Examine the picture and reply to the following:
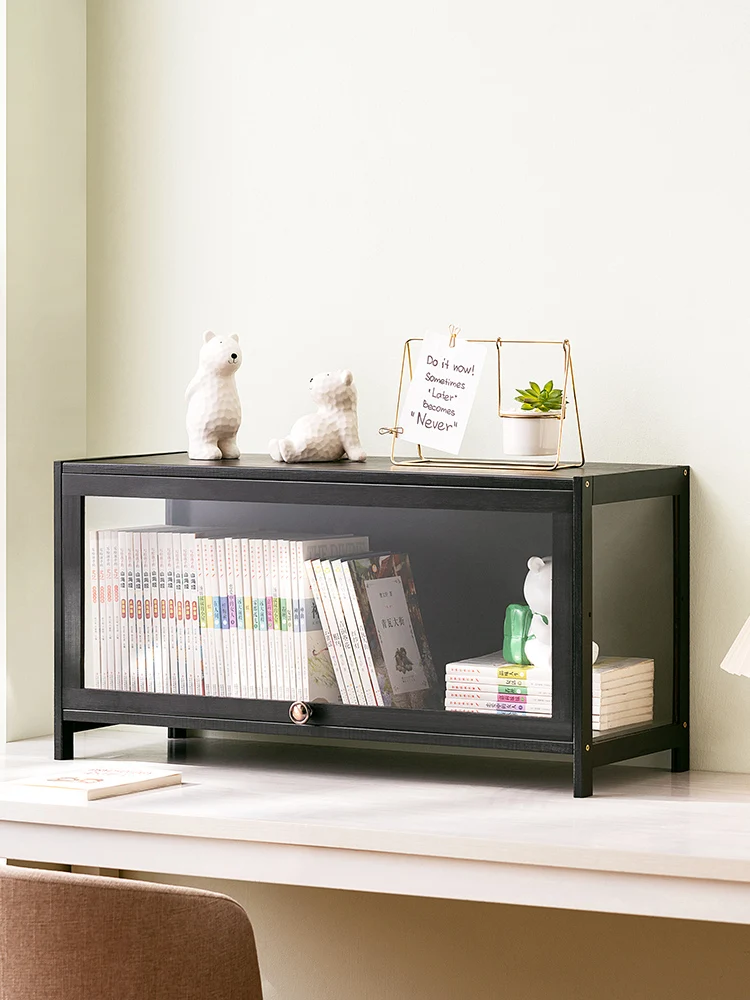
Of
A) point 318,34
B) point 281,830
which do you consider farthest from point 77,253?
point 281,830

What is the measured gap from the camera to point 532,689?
1.93 meters

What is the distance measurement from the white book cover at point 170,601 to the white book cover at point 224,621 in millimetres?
73

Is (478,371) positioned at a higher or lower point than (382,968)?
higher

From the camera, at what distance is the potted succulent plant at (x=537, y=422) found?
6.68 feet

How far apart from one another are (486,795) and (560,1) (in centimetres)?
115

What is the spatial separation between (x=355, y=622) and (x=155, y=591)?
1.05ft

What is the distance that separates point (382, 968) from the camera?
236 centimetres

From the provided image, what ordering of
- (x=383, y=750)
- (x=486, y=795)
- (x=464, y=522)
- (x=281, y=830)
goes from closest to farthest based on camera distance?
(x=281, y=830)
(x=486, y=795)
(x=464, y=522)
(x=383, y=750)

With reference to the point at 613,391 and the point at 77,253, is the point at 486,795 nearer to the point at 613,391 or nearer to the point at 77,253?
the point at 613,391

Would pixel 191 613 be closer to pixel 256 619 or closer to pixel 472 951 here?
pixel 256 619

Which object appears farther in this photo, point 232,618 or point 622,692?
point 232,618

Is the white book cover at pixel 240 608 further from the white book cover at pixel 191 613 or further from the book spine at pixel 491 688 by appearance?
the book spine at pixel 491 688

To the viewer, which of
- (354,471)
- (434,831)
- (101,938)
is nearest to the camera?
(101,938)

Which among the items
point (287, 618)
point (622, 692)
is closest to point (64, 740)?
point (287, 618)
